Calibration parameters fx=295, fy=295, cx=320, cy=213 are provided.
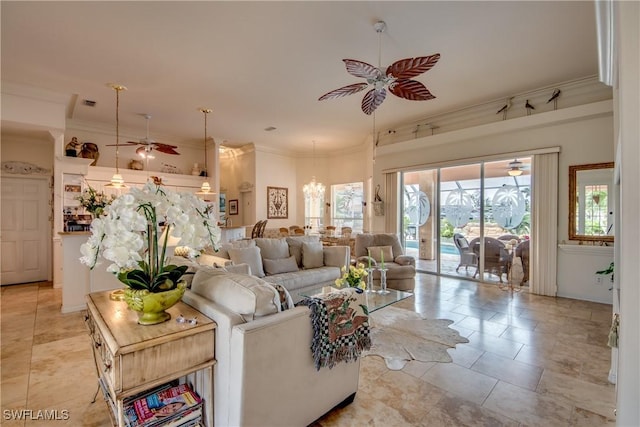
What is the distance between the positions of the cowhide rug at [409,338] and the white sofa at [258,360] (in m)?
1.10

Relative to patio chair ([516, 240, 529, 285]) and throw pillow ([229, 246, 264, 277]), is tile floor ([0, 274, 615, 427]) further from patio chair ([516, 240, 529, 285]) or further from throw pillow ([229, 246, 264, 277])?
throw pillow ([229, 246, 264, 277])

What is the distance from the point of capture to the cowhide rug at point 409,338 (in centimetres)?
281

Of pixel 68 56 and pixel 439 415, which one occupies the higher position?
pixel 68 56

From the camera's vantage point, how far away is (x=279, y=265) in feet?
14.5

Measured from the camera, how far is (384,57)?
3.63 metres

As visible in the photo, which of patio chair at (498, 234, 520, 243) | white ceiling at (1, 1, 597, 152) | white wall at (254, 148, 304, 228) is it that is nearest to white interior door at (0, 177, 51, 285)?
white ceiling at (1, 1, 597, 152)

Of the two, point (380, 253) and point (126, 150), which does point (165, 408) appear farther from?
point (126, 150)

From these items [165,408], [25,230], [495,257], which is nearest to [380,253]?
[495,257]

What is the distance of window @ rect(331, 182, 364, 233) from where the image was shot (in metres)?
8.64

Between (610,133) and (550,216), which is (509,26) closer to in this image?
(610,133)

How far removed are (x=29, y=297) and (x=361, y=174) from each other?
7.37 meters

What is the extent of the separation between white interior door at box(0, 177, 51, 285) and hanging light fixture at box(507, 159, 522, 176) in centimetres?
895

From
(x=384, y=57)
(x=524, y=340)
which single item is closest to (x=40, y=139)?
(x=384, y=57)

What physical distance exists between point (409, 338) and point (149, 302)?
8.68 feet
